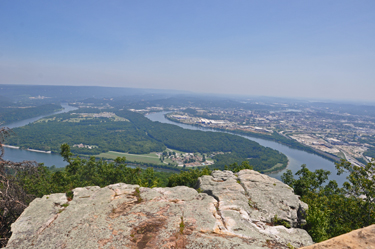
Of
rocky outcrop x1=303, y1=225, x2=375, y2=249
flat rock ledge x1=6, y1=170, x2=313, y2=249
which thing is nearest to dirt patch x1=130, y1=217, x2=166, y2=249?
→ flat rock ledge x1=6, y1=170, x2=313, y2=249

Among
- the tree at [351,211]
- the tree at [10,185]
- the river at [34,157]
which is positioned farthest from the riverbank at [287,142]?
the river at [34,157]

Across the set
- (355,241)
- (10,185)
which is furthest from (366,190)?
(10,185)

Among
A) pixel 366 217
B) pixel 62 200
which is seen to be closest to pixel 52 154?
pixel 62 200

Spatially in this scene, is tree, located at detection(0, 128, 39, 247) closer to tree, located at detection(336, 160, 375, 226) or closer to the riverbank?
tree, located at detection(336, 160, 375, 226)

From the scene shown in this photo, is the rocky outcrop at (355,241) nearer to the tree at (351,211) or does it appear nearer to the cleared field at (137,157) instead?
the tree at (351,211)

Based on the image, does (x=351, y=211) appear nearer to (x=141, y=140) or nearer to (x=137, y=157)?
(x=137, y=157)
